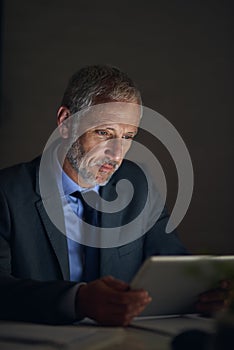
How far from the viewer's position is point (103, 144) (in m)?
1.71

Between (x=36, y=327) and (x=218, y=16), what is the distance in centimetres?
171

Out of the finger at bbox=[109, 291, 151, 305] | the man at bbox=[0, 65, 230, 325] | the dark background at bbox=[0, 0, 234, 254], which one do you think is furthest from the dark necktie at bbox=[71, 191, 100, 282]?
the dark background at bbox=[0, 0, 234, 254]

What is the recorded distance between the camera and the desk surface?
3.07 feet

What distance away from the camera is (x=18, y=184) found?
1.61 m

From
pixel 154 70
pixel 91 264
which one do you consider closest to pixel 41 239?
pixel 91 264

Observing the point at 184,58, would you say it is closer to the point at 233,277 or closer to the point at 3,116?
Answer: the point at 3,116

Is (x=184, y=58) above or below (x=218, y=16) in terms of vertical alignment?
below

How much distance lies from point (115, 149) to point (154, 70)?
0.88m

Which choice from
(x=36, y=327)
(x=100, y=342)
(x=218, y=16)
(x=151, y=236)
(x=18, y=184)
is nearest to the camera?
(x=100, y=342)

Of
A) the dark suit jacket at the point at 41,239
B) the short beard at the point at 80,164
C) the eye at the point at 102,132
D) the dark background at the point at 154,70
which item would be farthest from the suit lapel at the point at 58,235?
the dark background at the point at 154,70

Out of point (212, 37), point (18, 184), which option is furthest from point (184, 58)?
point (18, 184)

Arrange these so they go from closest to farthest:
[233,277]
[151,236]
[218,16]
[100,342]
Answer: [233,277], [100,342], [151,236], [218,16]

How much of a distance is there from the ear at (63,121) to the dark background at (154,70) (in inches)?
27.1

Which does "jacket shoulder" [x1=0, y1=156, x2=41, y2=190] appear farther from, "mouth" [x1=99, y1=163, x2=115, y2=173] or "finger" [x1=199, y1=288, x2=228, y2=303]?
"finger" [x1=199, y1=288, x2=228, y2=303]
